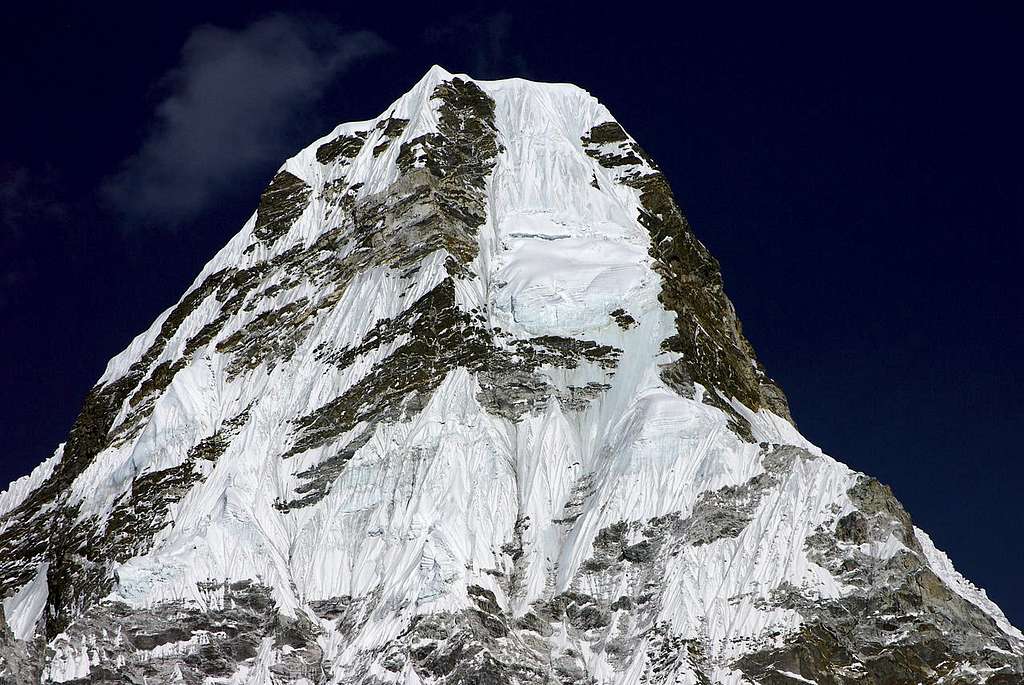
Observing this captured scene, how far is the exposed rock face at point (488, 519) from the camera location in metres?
157

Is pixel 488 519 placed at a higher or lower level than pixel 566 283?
lower

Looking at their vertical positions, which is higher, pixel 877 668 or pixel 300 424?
pixel 300 424

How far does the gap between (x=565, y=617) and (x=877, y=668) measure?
79.2 feet

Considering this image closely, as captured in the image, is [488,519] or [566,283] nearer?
[488,519]

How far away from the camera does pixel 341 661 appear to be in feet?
525

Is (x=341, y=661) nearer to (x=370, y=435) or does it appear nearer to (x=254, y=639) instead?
(x=254, y=639)

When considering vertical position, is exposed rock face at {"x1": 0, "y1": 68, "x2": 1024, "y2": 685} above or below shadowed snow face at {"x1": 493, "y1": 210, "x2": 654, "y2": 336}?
below

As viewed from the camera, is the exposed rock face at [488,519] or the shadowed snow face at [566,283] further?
the shadowed snow face at [566,283]

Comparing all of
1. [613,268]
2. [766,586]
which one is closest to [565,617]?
[766,586]

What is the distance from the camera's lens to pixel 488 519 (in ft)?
570

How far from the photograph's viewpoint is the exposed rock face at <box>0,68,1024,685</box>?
15700cm

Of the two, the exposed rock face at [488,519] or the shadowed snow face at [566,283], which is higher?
the shadowed snow face at [566,283]

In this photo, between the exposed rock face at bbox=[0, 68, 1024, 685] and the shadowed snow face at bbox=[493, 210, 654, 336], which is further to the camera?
the shadowed snow face at bbox=[493, 210, 654, 336]

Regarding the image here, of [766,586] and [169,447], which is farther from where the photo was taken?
[169,447]
